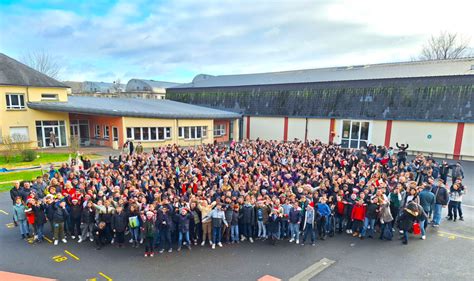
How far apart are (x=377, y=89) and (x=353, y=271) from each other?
72.1 feet

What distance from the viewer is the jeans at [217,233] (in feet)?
28.2

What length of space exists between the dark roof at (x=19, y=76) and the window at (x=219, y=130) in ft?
50.3

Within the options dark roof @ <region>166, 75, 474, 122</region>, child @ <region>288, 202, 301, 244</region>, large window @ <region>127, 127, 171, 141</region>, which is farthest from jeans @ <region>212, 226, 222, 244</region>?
dark roof @ <region>166, 75, 474, 122</region>

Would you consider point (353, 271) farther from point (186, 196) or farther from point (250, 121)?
point (250, 121)

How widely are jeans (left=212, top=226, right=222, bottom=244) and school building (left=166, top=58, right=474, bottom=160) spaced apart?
19642 mm

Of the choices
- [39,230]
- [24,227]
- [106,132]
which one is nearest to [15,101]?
[106,132]

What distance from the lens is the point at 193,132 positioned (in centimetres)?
2873

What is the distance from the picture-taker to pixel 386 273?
279 inches

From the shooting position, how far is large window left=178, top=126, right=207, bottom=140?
27828 mm

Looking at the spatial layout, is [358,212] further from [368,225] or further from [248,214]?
[248,214]

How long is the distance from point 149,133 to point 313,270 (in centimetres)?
2125

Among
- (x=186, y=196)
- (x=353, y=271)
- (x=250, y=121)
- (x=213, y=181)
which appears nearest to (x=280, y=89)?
(x=250, y=121)

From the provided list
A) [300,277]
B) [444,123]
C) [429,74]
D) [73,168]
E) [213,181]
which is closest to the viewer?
[300,277]

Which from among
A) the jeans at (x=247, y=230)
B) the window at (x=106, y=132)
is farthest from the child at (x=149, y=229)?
the window at (x=106, y=132)
